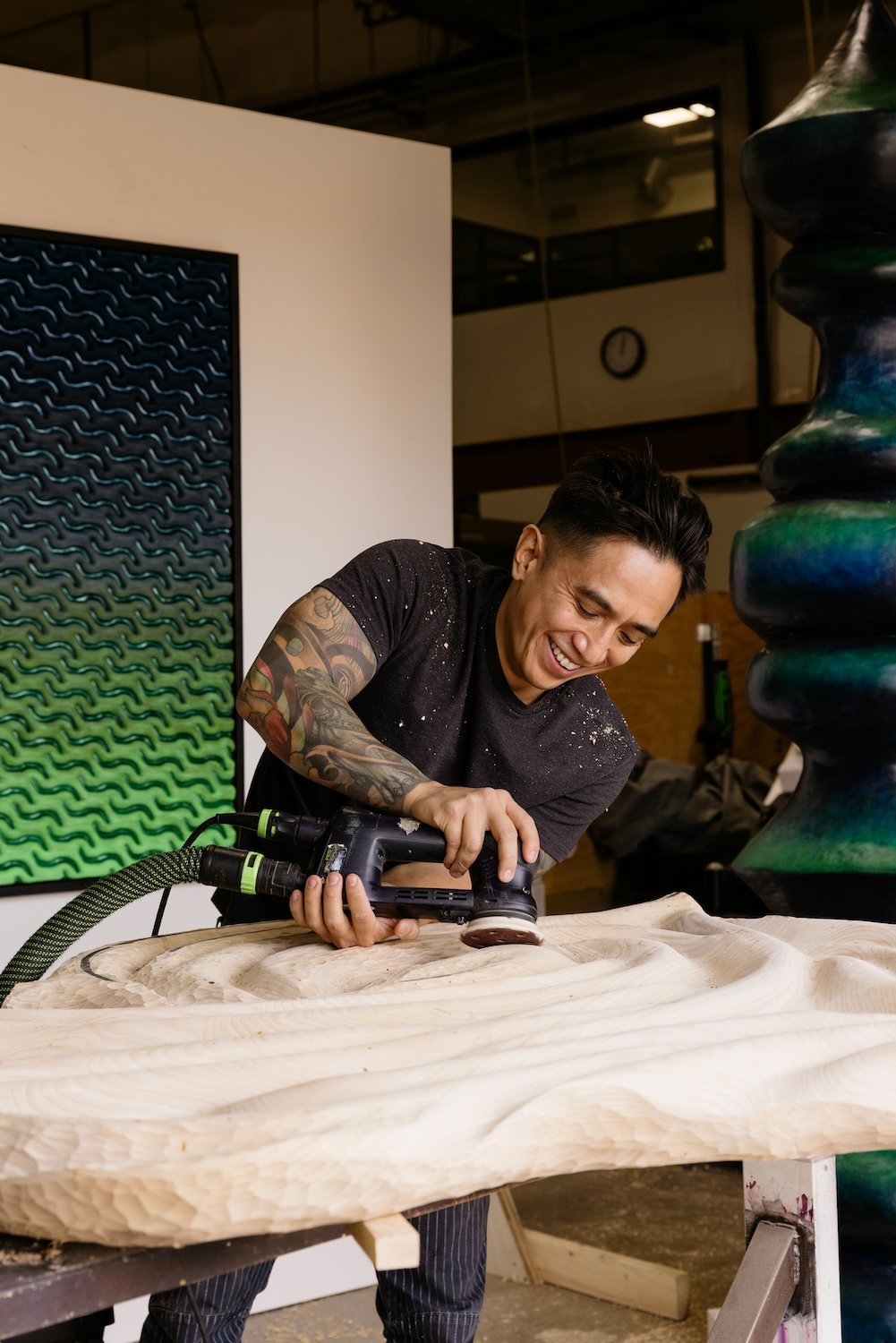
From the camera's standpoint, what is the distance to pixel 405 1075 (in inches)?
37.8

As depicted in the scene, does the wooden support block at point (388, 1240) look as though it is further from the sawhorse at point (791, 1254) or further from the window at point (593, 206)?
the window at point (593, 206)

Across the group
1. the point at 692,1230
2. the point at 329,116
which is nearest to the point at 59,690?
the point at 692,1230

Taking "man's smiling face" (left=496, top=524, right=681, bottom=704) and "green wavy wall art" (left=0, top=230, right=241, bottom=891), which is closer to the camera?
"man's smiling face" (left=496, top=524, right=681, bottom=704)

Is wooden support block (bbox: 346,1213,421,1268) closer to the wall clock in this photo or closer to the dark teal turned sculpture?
the dark teal turned sculpture

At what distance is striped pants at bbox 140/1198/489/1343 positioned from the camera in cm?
167

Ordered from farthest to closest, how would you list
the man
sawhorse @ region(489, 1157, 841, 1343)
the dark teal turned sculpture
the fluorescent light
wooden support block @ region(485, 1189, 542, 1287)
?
the fluorescent light
wooden support block @ region(485, 1189, 542, 1287)
the dark teal turned sculpture
the man
sawhorse @ region(489, 1157, 841, 1343)

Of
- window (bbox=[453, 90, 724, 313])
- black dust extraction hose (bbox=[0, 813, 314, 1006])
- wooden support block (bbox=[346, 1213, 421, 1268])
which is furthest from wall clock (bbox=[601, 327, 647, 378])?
wooden support block (bbox=[346, 1213, 421, 1268])

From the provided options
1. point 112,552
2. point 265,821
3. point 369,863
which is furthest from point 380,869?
point 112,552

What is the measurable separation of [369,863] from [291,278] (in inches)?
71.1

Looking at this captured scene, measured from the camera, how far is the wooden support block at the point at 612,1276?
2.68 m

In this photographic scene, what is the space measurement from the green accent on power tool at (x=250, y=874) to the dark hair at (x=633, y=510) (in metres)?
0.62

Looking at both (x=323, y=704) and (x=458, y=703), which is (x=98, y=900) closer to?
(x=323, y=704)

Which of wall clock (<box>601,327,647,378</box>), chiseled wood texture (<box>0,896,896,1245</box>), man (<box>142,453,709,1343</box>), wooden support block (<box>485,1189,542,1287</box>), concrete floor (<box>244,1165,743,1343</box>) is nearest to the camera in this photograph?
chiseled wood texture (<box>0,896,896,1245</box>)

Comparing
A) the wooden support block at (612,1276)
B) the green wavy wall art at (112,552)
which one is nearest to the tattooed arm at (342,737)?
the green wavy wall art at (112,552)
